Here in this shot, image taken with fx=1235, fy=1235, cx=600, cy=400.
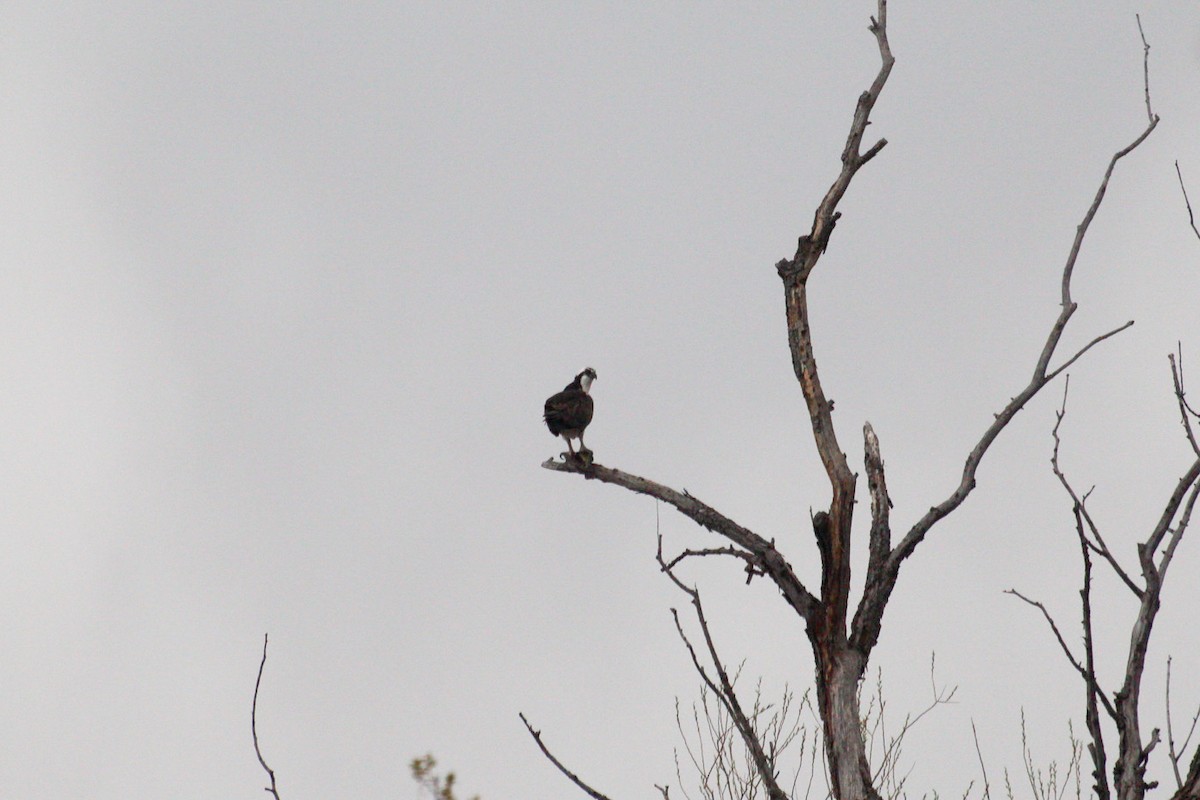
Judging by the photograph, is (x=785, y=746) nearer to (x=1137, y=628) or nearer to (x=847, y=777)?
(x=847, y=777)

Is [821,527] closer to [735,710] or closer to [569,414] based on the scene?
[735,710]

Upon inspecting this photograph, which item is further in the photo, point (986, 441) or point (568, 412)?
point (568, 412)

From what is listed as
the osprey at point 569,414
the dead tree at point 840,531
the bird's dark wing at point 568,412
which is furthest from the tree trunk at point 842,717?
the bird's dark wing at point 568,412

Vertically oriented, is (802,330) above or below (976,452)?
above

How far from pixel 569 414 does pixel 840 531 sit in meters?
6.90

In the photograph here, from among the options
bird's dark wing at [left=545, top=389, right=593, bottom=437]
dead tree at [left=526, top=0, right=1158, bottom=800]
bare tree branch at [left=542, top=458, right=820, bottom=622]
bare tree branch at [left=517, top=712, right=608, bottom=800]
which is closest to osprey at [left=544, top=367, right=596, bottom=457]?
bird's dark wing at [left=545, top=389, right=593, bottom=437]

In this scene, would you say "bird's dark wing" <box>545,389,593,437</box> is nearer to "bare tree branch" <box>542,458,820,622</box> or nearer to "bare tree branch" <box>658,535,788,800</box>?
"bare tree branch" <box>542,458,820,622</box>

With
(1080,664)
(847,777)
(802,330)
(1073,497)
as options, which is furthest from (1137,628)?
(802,330)

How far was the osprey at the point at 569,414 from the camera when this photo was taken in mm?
11781

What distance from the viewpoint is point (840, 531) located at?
5.01 meters

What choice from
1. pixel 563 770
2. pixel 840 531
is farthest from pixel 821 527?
pixel 563 770

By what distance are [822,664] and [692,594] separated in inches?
39.2

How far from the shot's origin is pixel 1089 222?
4688mm

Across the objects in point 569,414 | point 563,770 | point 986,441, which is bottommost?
point 563,770
